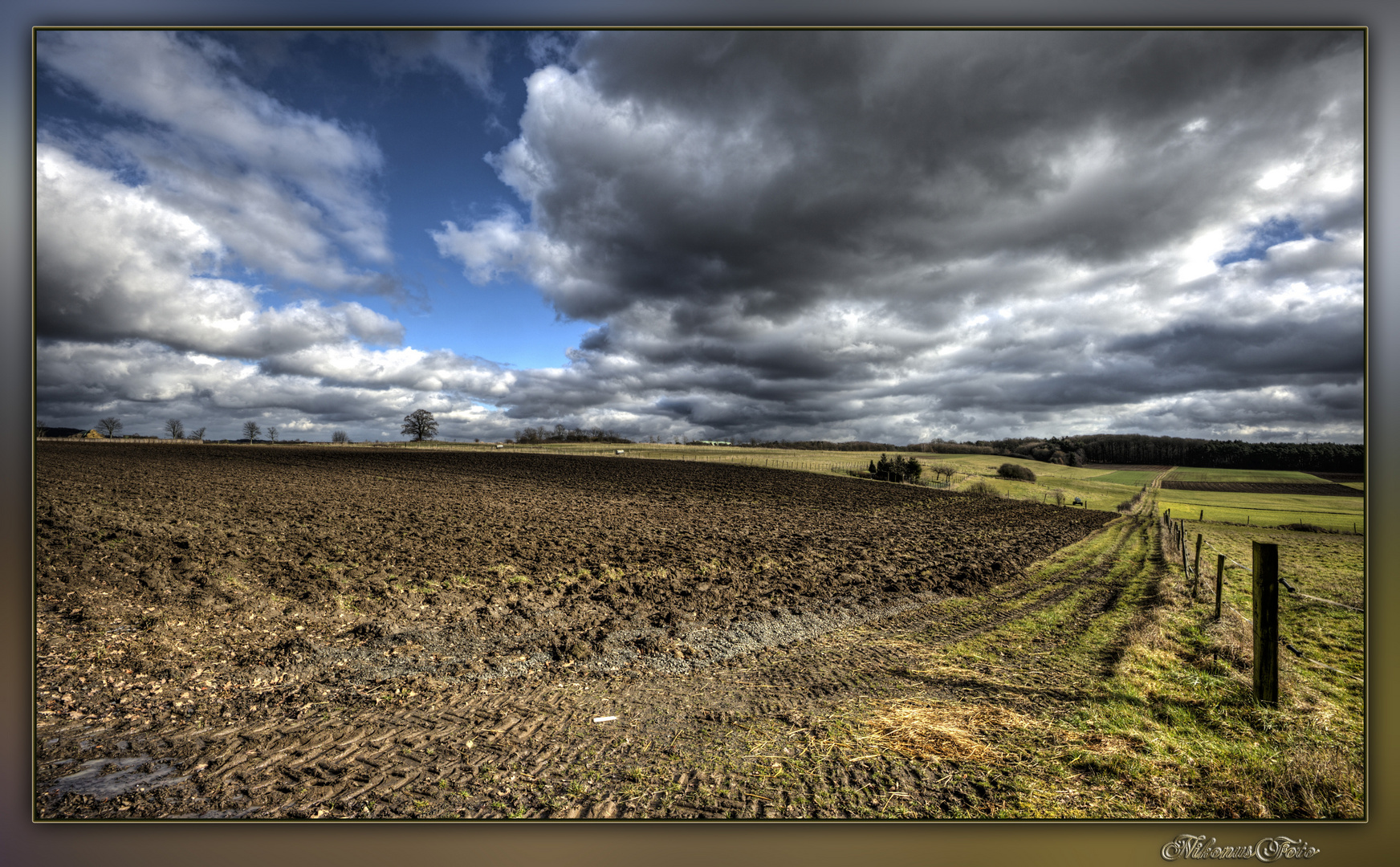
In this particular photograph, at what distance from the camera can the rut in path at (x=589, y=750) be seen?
4.04m

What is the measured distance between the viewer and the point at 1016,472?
119 feet

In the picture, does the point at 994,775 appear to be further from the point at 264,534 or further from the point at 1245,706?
the point at 264,534

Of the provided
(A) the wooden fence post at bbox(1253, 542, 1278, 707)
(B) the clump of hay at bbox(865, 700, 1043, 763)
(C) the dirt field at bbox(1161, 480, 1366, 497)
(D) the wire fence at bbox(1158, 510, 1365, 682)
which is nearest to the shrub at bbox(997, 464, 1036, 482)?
(D) the wire fence at bbox(1158, 510, 1365, 682)

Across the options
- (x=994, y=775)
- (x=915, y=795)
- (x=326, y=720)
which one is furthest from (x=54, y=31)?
(x=994, y=775)

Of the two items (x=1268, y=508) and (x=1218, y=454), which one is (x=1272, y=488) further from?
(x=1268, y=508)

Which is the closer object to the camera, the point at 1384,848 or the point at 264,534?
the point at 1384,848

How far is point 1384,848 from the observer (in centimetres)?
413

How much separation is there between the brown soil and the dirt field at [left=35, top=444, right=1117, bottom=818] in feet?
10.8

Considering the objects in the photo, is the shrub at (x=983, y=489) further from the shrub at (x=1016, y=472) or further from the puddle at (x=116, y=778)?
the puddle at (x=116, y=778)

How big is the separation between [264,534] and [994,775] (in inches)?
657

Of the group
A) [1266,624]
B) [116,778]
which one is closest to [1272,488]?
[1266,624]

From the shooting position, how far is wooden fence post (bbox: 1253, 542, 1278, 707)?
5.26m

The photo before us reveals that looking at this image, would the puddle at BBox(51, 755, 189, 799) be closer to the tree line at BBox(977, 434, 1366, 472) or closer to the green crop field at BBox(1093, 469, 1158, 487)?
the tree line at BBox(977, 434, 1366, 472)

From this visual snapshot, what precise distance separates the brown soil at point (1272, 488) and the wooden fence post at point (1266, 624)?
0.89m
